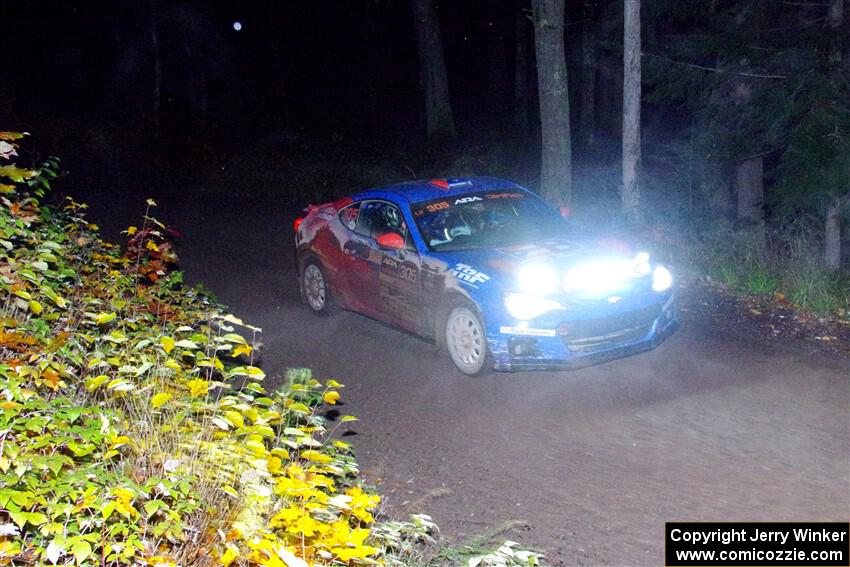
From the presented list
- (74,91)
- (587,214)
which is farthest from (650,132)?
(74,91)

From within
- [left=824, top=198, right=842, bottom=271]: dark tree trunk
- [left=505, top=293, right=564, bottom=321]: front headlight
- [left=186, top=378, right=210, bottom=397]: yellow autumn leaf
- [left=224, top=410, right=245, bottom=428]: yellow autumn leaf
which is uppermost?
[left=824, top=198, right=842, bottom=271]: dark tree trunk

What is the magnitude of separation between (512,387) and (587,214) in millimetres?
7700

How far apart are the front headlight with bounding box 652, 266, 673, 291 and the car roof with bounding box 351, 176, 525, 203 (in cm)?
201

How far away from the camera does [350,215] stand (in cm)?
1051

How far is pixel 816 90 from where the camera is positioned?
12.7 m

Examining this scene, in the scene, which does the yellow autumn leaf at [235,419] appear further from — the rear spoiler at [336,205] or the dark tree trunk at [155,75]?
the dark tree trunk at [155,75]

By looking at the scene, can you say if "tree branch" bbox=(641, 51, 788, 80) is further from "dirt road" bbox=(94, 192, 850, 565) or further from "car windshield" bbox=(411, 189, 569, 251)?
"car windshield" bbox=(411, 189, 569, 251)

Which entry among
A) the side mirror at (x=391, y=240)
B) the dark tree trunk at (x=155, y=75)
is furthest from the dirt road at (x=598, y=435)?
the dark tree trunk at (x=155, y=75)

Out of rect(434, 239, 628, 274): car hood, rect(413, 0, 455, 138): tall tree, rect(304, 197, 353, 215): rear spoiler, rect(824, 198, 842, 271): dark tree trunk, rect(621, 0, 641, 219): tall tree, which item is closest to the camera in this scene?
rect(434, 239, 628, 274): car hood

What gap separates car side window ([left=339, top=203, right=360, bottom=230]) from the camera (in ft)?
34.1

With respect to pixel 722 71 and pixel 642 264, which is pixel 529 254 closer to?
pixel 642 264

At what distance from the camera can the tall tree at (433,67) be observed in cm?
2558

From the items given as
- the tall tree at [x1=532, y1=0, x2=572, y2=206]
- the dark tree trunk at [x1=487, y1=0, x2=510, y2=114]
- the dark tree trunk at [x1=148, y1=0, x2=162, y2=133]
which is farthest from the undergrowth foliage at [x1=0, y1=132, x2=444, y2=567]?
the dark tree trunk at [x1=487, y1=0, x2=510, y2=114]

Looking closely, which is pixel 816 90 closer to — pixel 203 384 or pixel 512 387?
pixel 512 387
